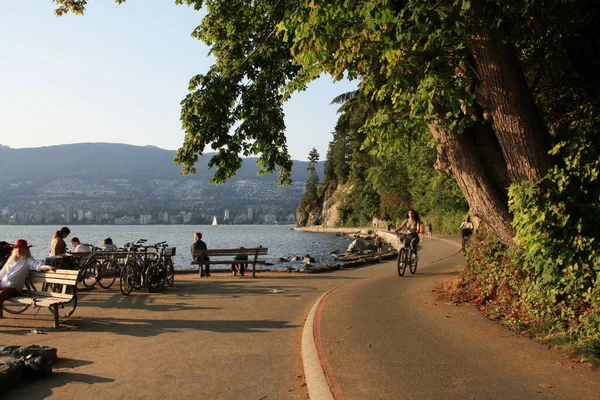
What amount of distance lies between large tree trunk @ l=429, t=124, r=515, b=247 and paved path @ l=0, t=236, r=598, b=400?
5.39ft

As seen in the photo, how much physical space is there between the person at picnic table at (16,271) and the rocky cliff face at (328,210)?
365 ft

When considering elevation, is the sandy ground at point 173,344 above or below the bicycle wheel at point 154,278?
below

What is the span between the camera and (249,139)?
42.0ft

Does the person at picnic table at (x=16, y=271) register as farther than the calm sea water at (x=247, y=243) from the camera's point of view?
No

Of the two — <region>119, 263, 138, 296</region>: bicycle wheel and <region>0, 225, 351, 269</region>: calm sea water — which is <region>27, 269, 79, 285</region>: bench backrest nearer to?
<region>119, 263, 138, 296</region>: bicycle wheel

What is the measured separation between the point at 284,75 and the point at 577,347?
951 centimetres

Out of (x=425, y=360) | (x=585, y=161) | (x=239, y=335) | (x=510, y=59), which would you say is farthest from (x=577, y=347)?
(x=239, y=335)

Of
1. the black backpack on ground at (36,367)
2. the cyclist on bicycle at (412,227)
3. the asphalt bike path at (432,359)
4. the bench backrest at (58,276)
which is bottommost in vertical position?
the black backpack on ground at (36,367)

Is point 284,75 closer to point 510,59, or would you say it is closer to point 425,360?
point 510,59

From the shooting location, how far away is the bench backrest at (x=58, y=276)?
839 centimetres

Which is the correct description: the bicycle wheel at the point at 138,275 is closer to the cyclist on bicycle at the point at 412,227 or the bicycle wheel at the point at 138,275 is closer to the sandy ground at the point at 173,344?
the sandy ground at the point at 173,344

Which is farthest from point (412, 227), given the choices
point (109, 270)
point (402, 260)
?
point (109, 270)

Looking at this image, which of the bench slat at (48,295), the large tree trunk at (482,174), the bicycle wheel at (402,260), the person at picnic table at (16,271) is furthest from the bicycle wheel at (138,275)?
the large tree trunk at (482,174)

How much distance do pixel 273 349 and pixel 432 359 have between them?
228 cm
